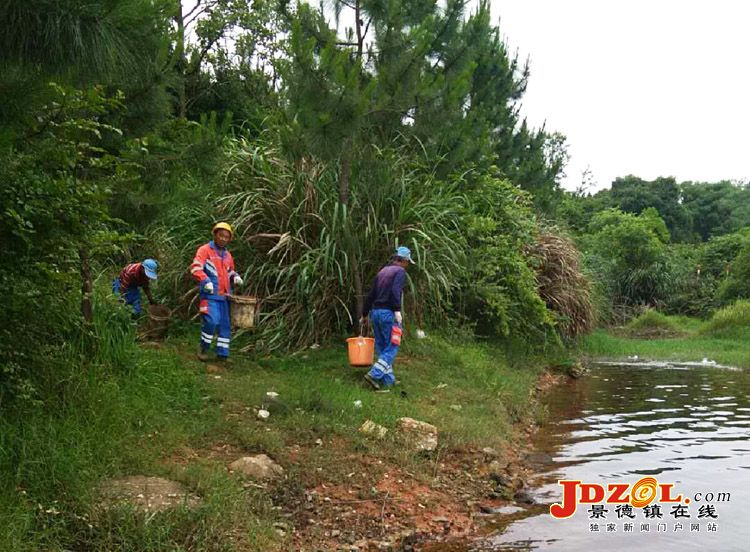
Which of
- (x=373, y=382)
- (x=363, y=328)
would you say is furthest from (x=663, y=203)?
(x=373, y=382)

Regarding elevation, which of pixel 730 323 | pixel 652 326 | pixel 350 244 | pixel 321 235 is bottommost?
pixel 652 326

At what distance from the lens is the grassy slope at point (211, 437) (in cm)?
399

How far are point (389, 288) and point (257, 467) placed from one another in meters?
2.99

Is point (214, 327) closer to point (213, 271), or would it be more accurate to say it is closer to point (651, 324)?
point (213, 271)

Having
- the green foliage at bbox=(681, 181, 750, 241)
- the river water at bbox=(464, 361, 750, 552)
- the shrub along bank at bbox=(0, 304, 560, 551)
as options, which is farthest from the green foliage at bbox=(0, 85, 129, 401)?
the green foliage at bbox=(681, 181, 750, 241)

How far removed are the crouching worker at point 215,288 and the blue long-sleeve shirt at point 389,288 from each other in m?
1.54

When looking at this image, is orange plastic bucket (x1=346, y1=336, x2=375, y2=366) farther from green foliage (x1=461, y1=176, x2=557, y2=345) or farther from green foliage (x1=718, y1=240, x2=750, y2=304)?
green foliage (x1=718, y1=240, x2=750, y2=304)

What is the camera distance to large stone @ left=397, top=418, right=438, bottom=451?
613cm

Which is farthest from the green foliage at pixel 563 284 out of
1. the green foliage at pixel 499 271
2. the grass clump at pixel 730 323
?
the grass clump at pixel 730 323

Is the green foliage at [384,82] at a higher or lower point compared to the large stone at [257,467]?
higher

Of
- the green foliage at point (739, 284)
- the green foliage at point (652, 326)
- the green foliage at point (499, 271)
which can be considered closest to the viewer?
the green foliage at point (499, 271)

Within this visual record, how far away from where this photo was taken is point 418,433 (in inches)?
247

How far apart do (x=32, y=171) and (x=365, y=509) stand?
328cm

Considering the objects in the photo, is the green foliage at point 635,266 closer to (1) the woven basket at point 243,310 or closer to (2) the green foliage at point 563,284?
(2) the green foliage at point 563,284
